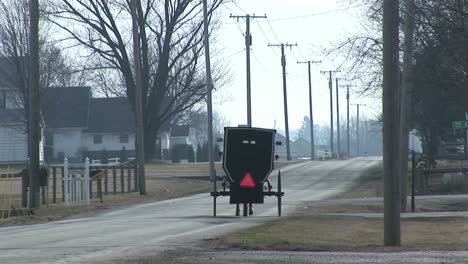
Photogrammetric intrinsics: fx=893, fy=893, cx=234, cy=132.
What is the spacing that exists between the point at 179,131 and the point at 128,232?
91340 mm

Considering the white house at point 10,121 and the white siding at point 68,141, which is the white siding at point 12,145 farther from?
the white siding at point 68,141

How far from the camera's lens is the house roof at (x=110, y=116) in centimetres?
9219

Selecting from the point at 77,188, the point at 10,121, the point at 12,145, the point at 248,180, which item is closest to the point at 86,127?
the point at 12,145

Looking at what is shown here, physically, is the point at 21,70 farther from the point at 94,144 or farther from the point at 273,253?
the point at 273,253

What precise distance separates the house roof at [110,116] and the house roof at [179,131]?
55.6ft

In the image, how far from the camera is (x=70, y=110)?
87.2 meters

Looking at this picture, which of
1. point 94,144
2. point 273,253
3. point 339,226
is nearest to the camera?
point 273,253

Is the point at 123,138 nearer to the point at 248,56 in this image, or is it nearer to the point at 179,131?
the point at 179,131

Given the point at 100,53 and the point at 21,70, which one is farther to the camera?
the point at 100,53

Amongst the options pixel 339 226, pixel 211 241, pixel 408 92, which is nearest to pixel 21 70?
pixel 408 92

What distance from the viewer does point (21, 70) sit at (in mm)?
59812

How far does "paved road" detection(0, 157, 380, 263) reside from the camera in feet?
49.8

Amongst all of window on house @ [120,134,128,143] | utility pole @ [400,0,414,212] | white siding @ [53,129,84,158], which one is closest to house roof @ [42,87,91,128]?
white siding @ [53,129,84,158]

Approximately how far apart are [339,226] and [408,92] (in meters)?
8.90
